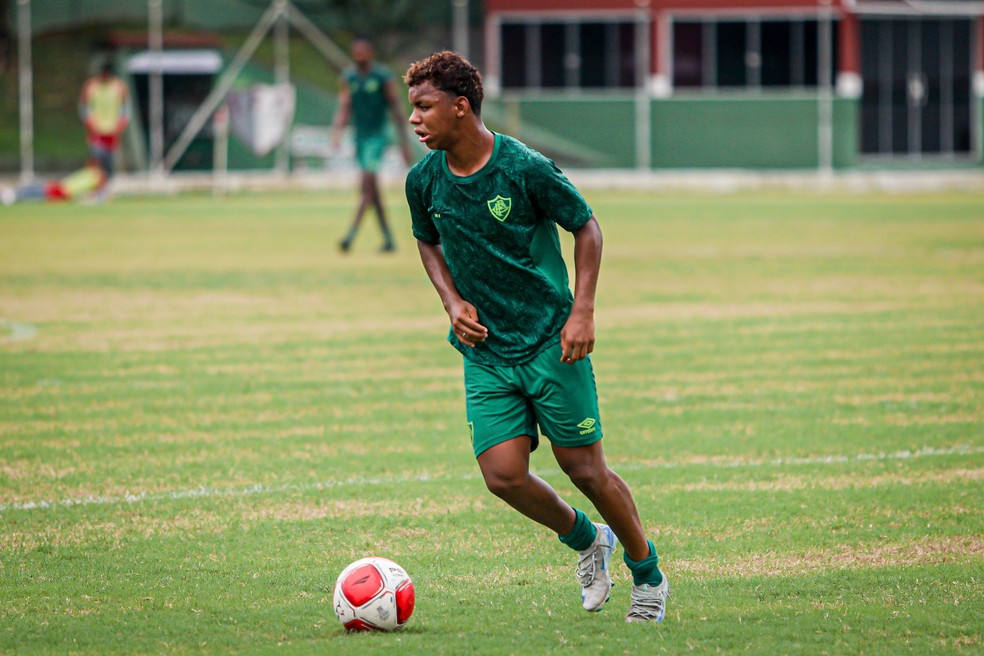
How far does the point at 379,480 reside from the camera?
24.3 feet

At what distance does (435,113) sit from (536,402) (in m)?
1.05

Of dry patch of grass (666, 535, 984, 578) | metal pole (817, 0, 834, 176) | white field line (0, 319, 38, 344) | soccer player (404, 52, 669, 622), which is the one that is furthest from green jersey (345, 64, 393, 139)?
metal pole (817, 0, 834, 176)

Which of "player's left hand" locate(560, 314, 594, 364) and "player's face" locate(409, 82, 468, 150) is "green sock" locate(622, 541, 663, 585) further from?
"player's face" locate(409, 82, 468, 150)

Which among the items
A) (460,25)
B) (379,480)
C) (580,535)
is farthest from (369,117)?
(460,25)

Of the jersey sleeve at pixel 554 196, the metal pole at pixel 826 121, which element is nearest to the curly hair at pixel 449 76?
the jersey sleeve at pixel 554 196

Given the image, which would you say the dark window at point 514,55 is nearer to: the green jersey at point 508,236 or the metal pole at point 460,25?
the metal pole at point 460,25

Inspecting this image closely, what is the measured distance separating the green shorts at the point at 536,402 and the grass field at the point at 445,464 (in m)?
0.65

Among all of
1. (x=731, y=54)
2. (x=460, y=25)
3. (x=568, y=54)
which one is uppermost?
(x=460, y=25)

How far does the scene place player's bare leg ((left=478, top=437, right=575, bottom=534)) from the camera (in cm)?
514

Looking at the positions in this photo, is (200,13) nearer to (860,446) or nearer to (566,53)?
(566,53)

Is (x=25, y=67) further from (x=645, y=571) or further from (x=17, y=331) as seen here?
(x=645, y=571)

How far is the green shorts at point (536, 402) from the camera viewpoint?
5109 millimetres

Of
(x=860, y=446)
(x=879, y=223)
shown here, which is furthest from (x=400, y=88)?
(x=860, y=446)

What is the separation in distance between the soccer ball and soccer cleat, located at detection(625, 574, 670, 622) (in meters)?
0.77
